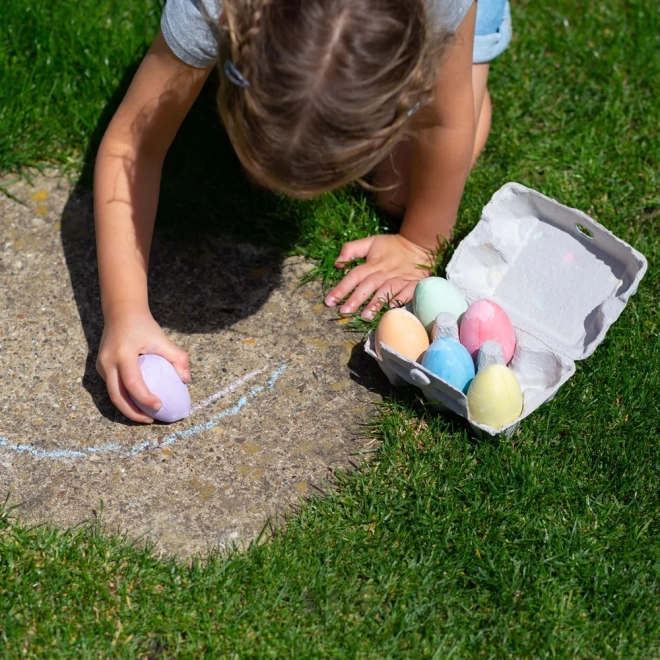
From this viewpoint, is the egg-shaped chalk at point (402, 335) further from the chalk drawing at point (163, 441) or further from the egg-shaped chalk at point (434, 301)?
the chalk drawing at point (163, 441)

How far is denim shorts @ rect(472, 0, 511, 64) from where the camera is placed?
2.69 meters

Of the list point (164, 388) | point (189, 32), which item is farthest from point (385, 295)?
point (189, 32)

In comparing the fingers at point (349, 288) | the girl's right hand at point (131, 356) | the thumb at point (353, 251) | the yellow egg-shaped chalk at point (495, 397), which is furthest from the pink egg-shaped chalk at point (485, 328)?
the girl's right hand at point (131, 356)

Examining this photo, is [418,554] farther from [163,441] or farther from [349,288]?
[349,288]

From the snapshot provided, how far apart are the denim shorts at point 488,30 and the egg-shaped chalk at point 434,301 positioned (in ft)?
2.75

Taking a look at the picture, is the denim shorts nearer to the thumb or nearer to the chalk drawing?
the thumb

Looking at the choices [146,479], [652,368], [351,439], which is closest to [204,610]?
[146,479]

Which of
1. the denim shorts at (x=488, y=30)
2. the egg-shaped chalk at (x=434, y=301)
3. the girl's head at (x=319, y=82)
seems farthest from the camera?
the denim shorts at (x=488, y=30)

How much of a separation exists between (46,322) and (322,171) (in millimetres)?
1068

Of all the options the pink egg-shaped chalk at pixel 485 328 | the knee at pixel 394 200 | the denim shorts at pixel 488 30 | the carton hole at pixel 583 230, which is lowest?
the knee at pixel 394 200

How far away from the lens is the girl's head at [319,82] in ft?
5.33

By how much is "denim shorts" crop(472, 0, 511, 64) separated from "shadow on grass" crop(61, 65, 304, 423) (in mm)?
779

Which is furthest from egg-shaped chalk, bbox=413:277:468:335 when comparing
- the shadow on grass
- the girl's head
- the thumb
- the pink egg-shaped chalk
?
the girl's head

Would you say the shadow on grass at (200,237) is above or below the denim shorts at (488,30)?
below
